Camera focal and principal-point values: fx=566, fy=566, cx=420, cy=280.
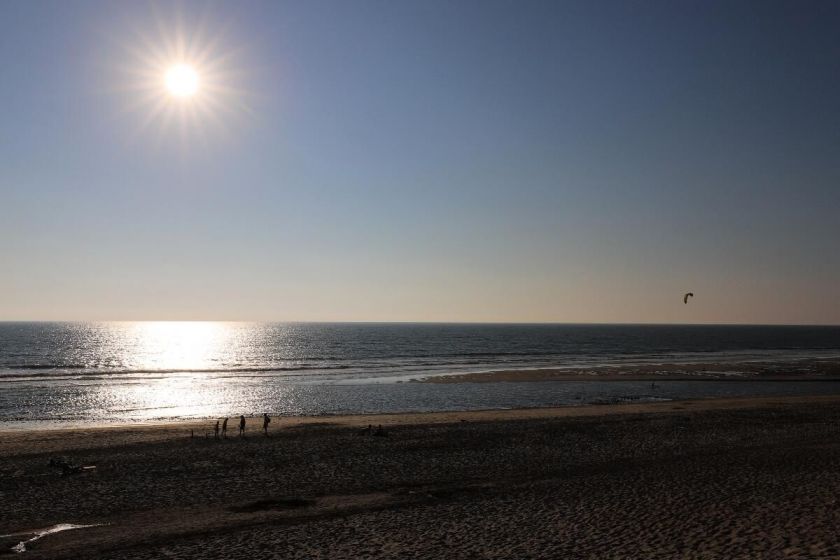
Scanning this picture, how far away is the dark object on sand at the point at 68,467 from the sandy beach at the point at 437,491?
0.35m

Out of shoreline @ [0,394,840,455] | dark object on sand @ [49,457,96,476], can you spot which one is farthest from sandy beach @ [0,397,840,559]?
shoreline @ [0,394,840,455]

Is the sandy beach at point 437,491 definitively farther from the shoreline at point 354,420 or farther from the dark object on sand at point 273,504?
the shoreline at point 354,420

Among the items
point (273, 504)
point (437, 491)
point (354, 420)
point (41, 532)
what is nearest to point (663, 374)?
point (354, 420)

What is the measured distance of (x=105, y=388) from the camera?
60.9 meters

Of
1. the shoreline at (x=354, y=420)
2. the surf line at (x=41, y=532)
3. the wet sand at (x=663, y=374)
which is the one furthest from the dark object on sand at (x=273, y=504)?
the wet sand at (x=663, y=374)

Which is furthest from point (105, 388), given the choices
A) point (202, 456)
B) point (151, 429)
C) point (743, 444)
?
point (743, 444)

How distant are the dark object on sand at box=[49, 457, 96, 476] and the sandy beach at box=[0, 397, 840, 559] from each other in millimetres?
354

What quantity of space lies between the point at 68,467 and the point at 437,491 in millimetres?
15337

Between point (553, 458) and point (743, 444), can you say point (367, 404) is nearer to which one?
point (553, 458)

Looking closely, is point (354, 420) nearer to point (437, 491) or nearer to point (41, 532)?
point (437, 491)

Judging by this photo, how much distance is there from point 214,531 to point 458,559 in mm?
7226

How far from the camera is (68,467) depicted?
2328 cm

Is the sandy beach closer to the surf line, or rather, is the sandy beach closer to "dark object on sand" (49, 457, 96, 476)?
Result: the surf line

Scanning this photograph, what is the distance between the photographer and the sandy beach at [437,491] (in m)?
15.0
